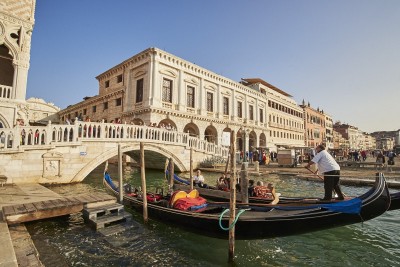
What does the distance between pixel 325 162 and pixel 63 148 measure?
32.6 feet

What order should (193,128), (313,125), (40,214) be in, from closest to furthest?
(40,214), (193,128), (313,125)

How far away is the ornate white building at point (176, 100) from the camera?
60.3 feet

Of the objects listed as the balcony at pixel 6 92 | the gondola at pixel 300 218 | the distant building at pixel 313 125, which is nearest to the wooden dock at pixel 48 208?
the gondola at pixel 300 218

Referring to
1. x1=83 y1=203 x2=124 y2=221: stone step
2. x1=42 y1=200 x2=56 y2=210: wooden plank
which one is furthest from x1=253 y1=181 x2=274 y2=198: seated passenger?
x1=42 y1=200 x2=56 y2=210: wooden plank

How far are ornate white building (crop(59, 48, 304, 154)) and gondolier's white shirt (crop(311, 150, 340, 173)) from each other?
10.7m

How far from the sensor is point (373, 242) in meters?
5.08

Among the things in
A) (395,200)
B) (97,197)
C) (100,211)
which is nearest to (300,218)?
(395,200)

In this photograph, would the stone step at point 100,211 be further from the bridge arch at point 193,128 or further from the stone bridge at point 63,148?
the bridge arch at point 193,128

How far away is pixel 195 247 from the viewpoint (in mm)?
4828

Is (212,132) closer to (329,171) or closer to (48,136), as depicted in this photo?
(48,136)

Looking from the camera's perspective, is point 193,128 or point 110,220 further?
point 193,128

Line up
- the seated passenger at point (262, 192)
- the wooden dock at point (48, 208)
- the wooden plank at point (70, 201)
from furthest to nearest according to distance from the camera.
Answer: the seated passenger at point (262, 192), the wooden plank at point (70, 201), the wooden dock at point (48, 208)

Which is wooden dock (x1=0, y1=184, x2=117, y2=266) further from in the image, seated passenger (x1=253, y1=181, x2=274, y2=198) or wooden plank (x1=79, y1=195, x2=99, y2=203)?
seated passenger (x1=253, y1=181, x2=274, y2=198)

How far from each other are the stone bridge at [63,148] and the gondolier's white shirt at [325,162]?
909 cm
